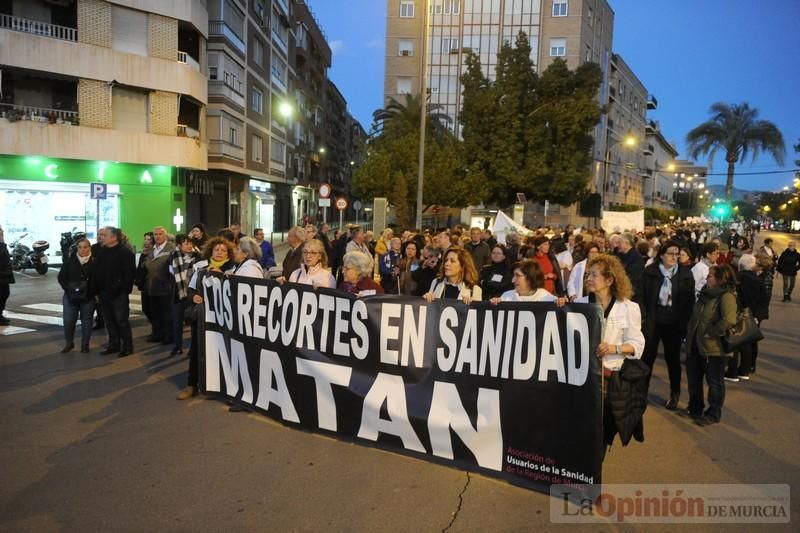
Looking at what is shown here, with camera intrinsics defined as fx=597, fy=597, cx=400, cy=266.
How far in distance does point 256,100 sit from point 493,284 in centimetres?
3277

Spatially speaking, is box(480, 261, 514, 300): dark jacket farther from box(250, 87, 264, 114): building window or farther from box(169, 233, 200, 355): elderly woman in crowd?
box(250, 87, 264, 114): building window

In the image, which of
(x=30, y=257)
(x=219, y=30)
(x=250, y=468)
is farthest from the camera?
(x=219, y=30)

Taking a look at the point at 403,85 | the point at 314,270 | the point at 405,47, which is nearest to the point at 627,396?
the point at 314,270

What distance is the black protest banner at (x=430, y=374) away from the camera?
4.22 m

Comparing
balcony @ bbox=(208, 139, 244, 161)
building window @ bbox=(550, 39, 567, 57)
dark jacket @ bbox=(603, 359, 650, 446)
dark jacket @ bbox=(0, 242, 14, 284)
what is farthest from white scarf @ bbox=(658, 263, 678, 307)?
building window @ bbox=(550, 39, 567, 57)

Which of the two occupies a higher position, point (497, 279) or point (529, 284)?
point (529, 284)

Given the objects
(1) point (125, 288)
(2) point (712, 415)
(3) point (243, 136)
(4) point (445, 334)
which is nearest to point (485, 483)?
(4) point (445, 334)

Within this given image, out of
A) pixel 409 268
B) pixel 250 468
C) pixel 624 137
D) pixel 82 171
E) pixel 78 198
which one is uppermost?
pixel 624 137

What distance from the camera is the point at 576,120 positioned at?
3334 centimetres

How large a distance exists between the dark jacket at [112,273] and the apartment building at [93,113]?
Result: 50.9ft

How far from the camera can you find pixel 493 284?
8.20 metres

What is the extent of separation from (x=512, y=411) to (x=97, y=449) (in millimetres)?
3489

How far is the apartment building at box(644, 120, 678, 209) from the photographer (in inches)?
3398

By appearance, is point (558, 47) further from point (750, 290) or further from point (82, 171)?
point (750, 290)
